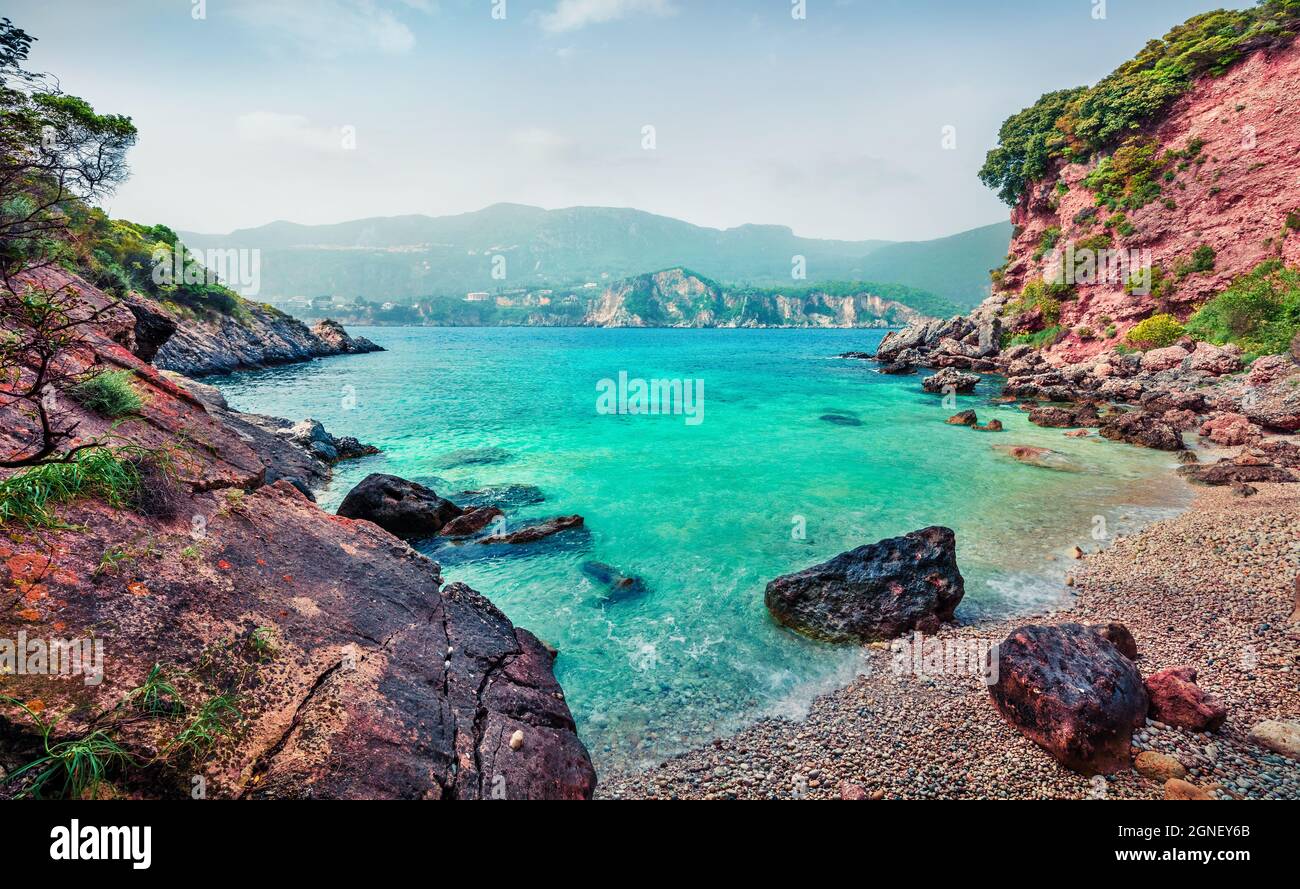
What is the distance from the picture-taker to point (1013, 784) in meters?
6.07

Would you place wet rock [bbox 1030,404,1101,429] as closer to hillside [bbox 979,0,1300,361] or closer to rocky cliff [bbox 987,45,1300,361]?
hillside [bbox 979,0,1300,361]

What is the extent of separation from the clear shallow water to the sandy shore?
23.1 inches

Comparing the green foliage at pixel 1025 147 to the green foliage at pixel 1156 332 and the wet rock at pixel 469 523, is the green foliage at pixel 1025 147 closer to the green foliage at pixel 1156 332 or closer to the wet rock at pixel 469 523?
the green foliage at pixel 1156 332

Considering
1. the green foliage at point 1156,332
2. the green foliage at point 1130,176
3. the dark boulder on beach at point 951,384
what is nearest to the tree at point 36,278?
the dark boulder on beach at point 951,384

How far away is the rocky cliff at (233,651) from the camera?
3.65 meters

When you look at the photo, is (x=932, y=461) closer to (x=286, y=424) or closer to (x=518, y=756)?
(x=518, y=756)

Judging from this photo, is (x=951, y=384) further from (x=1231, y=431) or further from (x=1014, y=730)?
(x=1014, y=730)

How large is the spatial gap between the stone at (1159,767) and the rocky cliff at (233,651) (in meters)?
6.81

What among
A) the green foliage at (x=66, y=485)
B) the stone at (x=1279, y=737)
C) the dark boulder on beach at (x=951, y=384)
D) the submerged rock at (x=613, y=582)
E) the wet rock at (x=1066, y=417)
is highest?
the dark boulder on beach at (x=951, y=384)

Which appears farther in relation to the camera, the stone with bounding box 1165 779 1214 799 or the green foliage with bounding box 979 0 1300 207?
the green foliage with bounding box 979 0 1300 207

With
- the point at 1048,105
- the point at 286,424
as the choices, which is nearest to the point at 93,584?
the point at 286,424

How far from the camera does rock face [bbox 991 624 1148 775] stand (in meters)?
6.05

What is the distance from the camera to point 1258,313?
31094 mm

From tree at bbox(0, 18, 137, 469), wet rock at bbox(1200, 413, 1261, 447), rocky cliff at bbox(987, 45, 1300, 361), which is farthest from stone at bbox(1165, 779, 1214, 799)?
rocky cliff at bbox(987, 45, 1300, 361)
